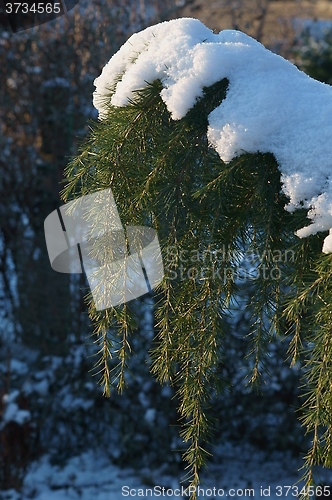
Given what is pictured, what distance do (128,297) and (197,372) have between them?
24cm

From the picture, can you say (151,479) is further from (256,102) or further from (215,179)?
(256,102)

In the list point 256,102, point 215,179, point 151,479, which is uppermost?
point 256,102

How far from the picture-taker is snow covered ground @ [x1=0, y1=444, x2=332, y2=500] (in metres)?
2.93

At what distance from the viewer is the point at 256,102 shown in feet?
3.21

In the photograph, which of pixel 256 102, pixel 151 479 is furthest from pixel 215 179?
pixel 151 479

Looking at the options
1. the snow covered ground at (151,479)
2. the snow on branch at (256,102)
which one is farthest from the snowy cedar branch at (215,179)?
the snow covered ground at (151,479)

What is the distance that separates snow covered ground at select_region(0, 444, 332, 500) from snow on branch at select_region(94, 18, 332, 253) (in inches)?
94.0

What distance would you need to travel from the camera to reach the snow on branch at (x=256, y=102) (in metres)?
0.95

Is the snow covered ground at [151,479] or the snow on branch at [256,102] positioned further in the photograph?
the snow covered ground at [151,479]

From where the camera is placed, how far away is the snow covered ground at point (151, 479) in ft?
9.62

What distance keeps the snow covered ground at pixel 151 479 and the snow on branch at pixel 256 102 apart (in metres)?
2.39

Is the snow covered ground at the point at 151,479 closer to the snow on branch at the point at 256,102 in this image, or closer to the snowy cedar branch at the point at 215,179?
the snowy cedar branch at the point at 215,179

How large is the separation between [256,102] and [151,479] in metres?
2.71

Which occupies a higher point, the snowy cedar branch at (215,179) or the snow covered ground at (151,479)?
the snowy cedar branch at (215,179)
